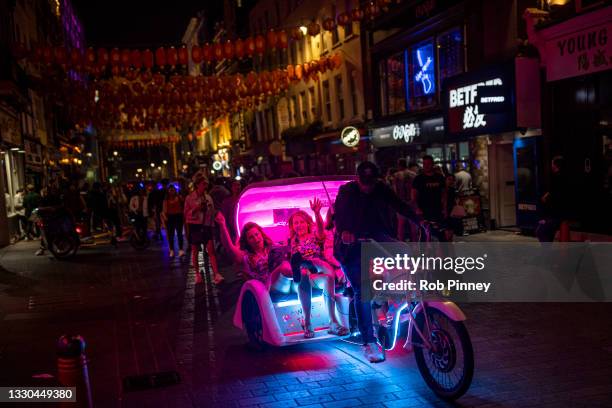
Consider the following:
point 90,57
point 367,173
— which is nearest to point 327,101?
point 90,57

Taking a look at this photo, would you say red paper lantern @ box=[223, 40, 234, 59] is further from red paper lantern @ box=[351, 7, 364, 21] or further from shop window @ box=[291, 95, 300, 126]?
shop window @ box=[291, 95, 300, 126]

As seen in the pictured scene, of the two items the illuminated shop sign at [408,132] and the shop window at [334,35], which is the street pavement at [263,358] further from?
the shop window at [334,35]

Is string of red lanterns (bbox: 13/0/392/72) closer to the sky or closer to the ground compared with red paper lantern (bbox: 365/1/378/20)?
closer to the ground

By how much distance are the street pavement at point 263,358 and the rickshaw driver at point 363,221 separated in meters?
0.55

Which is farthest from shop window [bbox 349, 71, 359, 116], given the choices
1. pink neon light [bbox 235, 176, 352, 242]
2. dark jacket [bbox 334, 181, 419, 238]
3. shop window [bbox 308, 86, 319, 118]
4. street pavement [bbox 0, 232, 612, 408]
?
dark jacket [bbox 334, 181, 419, 238]

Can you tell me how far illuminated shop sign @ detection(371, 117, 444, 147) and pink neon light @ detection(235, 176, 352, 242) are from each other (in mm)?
11932

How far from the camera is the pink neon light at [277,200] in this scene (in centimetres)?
768

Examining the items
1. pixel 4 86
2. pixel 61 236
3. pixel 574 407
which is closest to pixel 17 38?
pixel 4 86

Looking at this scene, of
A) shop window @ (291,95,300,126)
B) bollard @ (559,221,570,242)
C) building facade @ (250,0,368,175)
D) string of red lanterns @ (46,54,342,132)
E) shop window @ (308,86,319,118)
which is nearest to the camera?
bollard @ (559,221,570,242)

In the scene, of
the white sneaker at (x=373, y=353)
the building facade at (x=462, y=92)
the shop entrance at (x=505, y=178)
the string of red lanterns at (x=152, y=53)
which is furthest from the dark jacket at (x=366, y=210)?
the string of red lanterns at (x=152, y=53)

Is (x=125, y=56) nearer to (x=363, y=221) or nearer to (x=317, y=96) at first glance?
(x=363, y=221)

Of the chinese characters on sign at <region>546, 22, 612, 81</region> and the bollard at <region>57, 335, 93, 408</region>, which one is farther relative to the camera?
the chinese characters on sign at <region>546, 22, 612, 81</region>

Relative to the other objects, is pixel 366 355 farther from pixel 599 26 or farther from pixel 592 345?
pixel 599 26

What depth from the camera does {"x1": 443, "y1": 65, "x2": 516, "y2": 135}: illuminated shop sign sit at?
48.8ft
